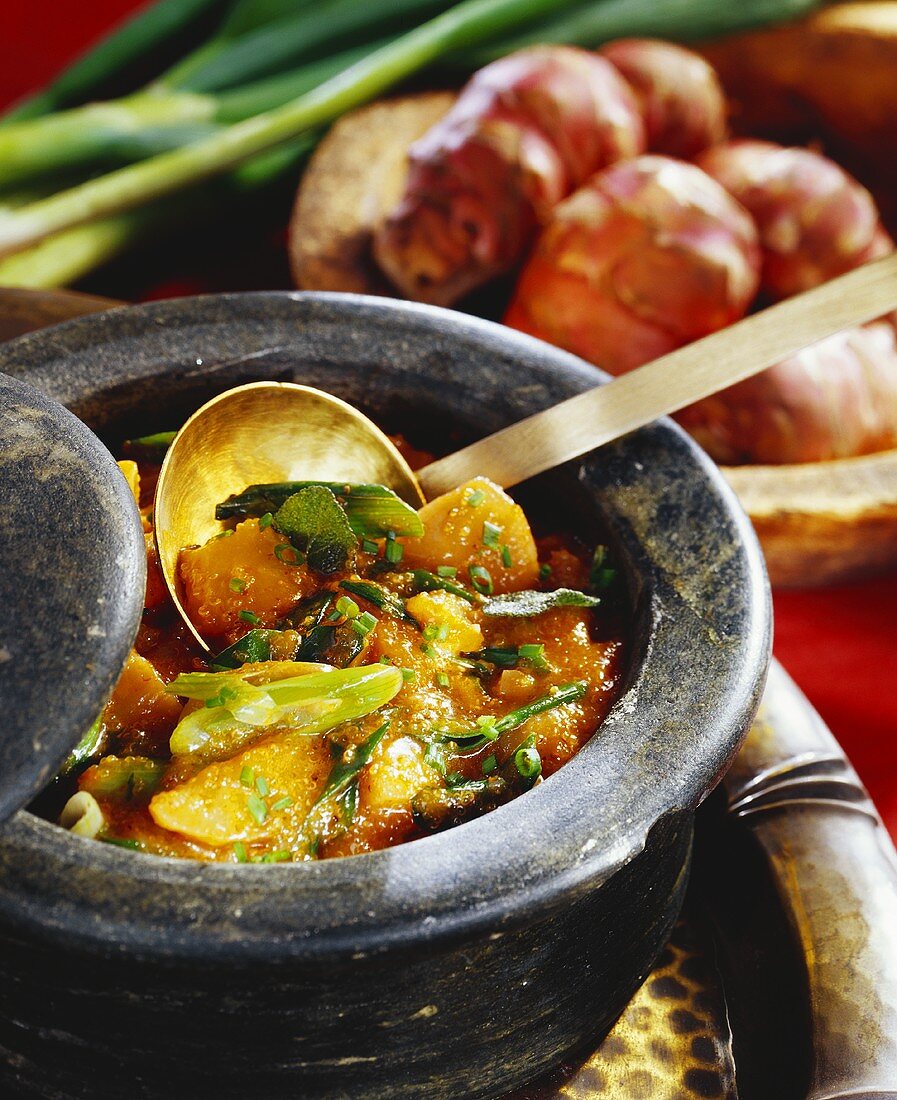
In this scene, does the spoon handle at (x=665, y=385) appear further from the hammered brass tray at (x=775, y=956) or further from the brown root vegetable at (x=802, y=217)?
the brown root vegetable at (x=802, y=217)

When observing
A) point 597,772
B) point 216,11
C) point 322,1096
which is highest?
point 216,11

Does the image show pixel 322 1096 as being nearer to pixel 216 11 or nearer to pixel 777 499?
pixel 777 499

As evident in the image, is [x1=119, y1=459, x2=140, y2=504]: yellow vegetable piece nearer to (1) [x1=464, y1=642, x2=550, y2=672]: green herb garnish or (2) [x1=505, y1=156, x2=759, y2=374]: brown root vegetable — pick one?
(1) [x1=464, y1=642, x2=550, y2=672]: green herb garnish


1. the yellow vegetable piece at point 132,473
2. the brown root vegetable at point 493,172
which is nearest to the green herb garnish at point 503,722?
the yellow vegetable piece at point 132,473

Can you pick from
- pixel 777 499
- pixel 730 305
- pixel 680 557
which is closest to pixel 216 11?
pixel 730 305

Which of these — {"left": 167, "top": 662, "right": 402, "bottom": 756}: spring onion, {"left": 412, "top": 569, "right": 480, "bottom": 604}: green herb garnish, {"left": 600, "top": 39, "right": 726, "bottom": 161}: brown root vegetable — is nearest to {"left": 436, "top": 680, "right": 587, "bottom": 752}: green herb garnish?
{"left": 167, "top": 662, "right": 402, "bottom": 756}: spring onion
